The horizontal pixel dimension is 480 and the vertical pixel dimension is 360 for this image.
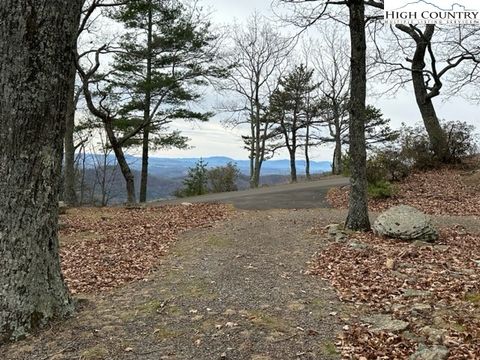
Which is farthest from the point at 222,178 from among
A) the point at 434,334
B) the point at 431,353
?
the point at 431,353

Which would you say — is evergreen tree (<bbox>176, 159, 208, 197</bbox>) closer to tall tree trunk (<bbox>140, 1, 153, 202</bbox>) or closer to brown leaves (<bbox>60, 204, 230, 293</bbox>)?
tall tree trunk (<bbox>140, 1, 153, 202</bbox>)

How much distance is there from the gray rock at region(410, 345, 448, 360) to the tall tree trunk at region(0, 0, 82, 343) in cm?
324

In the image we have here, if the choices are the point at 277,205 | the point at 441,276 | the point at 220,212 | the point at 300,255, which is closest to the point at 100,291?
the point at 300,255

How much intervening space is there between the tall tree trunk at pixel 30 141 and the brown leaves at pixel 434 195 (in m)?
8.98

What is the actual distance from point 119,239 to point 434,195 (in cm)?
900

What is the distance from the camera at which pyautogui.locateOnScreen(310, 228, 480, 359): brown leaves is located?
3.33 m

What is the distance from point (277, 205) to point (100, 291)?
312 inches

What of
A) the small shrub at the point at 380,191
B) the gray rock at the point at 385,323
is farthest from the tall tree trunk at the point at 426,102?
the gray rock at the point at 385,323

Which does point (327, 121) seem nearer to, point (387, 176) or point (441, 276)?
point (387, 176)

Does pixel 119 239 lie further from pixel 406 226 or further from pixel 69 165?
pixel 69 165

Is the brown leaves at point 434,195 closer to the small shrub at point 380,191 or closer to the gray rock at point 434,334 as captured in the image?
the small shrub at point 380,191

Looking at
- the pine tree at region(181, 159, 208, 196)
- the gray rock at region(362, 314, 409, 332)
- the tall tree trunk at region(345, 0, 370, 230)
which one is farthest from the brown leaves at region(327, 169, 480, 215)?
the pine tree at region(181, 159, 208, 196)

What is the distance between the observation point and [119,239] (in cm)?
800

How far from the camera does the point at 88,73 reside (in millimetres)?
Result: 13344
